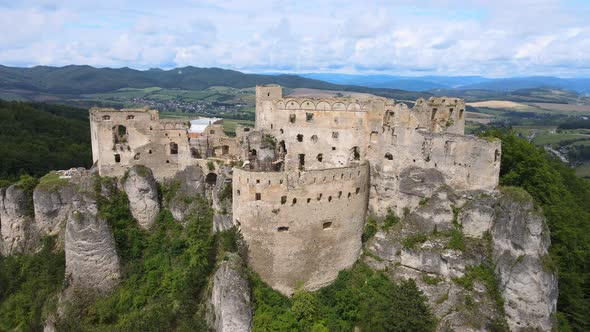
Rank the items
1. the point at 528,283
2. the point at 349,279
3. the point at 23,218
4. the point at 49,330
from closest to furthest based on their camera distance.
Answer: the point at 528,283 → the point at 349,279 → the point at 49,330 → the point at 23,218

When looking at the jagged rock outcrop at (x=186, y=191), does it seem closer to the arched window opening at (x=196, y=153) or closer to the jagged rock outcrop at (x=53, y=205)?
the arched window opening at (x=196, y=153)

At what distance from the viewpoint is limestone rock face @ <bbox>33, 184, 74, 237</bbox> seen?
35.8 meters

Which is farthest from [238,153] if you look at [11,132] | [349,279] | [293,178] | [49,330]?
[11,132]

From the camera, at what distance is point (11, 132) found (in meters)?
70.5

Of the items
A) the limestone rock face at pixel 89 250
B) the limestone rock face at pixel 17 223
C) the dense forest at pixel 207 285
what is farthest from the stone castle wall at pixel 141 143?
the limestone rock face at pixel 17 223

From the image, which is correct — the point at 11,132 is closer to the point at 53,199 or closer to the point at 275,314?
the point at 53,199

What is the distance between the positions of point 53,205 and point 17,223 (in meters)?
4.53

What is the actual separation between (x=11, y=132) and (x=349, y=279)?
2558 inches

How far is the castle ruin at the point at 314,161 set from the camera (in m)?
27.6

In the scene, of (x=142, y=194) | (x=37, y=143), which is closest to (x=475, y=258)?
(x=142, y=194)

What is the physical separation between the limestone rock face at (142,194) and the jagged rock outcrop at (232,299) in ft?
34.0

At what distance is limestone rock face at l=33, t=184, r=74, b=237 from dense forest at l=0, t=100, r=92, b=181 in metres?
21.9

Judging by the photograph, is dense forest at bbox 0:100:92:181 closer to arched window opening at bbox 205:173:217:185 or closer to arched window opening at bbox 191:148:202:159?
arched window opening at bbox 191:148:202:159

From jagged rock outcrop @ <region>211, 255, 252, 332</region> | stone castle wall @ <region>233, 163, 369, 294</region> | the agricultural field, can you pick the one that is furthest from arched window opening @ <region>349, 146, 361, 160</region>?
the agricultural field
